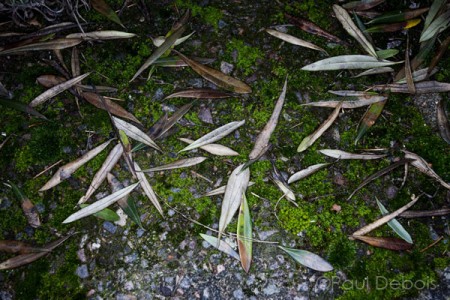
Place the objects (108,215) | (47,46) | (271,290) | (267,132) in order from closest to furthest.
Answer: (271,290) → (108,215) → (267,132) → (47,46)

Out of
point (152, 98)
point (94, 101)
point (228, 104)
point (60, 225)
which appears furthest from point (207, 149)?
point (60, 225)

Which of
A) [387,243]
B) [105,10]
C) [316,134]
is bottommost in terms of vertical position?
[387,243]

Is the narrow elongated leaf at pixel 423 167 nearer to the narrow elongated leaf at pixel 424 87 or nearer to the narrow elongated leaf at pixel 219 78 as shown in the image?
the narrow elongated leaf at pixel 424 87

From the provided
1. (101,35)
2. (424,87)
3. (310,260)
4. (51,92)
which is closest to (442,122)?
(424,87)

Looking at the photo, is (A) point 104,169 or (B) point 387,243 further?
(A) point 104,169

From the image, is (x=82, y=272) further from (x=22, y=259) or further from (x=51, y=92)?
(x=51, y=92)

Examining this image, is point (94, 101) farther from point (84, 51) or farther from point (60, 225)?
point (60, 225)
